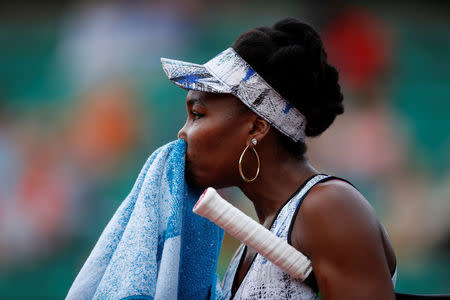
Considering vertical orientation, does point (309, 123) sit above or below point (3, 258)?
above

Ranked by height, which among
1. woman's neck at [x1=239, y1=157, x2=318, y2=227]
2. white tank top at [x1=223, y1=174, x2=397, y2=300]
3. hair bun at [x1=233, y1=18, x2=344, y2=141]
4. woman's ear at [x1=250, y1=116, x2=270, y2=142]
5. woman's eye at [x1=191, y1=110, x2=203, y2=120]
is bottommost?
white tank top at [x1=223, y1=174, x2=397, y2=300]

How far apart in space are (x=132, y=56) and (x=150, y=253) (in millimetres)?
4283

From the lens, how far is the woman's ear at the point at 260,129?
6.85 feet

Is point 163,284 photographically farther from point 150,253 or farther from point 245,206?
point 245,206

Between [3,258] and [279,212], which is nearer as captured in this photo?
[279,212]

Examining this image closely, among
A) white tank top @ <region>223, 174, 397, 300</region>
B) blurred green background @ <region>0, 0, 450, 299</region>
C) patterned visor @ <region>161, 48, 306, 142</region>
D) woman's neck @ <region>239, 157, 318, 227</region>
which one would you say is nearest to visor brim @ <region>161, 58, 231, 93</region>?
patterned visor @ <region>161, 48, 306, 142</region>

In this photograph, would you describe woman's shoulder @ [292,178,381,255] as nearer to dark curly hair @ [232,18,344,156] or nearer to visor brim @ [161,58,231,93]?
dark curly hair @ [232,18,344,156]

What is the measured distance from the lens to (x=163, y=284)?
194 centimetres

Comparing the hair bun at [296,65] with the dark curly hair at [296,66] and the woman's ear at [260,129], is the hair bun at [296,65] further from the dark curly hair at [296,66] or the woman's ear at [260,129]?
the woman's ear at [260,129]

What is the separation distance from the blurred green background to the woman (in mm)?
3346

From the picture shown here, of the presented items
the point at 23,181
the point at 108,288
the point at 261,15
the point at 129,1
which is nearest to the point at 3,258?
the point at 23,181

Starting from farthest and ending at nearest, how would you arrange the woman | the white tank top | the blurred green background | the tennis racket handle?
the blurred green background → the woman → the white tank top → the tennis racket handle

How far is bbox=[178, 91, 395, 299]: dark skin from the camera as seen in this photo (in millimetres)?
1720

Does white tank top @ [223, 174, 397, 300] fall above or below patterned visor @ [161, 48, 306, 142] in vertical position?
below
